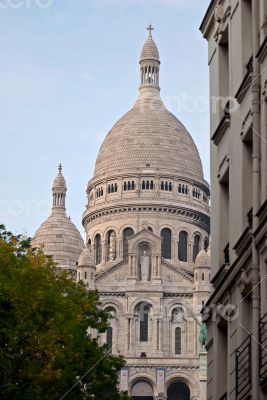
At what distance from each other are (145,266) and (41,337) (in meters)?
86.4

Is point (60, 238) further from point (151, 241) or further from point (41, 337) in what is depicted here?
point (41, 337)

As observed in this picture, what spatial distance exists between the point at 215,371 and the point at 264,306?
161 inches

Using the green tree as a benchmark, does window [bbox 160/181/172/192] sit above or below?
above

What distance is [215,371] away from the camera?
80.3 feet

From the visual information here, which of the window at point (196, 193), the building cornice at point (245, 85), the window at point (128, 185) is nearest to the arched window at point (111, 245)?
the window at point (128, 185)

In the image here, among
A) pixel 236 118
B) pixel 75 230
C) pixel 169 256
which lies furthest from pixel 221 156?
pixel 75 230

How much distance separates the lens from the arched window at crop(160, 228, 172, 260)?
12231cm

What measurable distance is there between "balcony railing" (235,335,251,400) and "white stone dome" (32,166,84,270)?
4009 inches

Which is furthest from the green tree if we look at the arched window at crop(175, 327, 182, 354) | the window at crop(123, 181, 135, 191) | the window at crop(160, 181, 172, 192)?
the window at crop(123, 181, 135, 191)

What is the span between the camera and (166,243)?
123 meters

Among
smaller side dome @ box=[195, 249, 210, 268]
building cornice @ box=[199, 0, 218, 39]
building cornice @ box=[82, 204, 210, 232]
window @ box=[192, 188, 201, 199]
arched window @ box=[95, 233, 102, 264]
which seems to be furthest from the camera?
window @ box=[192, 188, 201, 199]

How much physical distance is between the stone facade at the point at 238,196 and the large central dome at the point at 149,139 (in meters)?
102

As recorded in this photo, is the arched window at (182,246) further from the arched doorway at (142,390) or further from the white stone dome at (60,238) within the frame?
the arched doorway at (142,390)

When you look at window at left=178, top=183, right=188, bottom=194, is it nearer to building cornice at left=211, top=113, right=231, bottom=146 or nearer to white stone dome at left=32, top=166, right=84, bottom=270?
white stone dome at left=32, top=166, right=84, bottom=270
